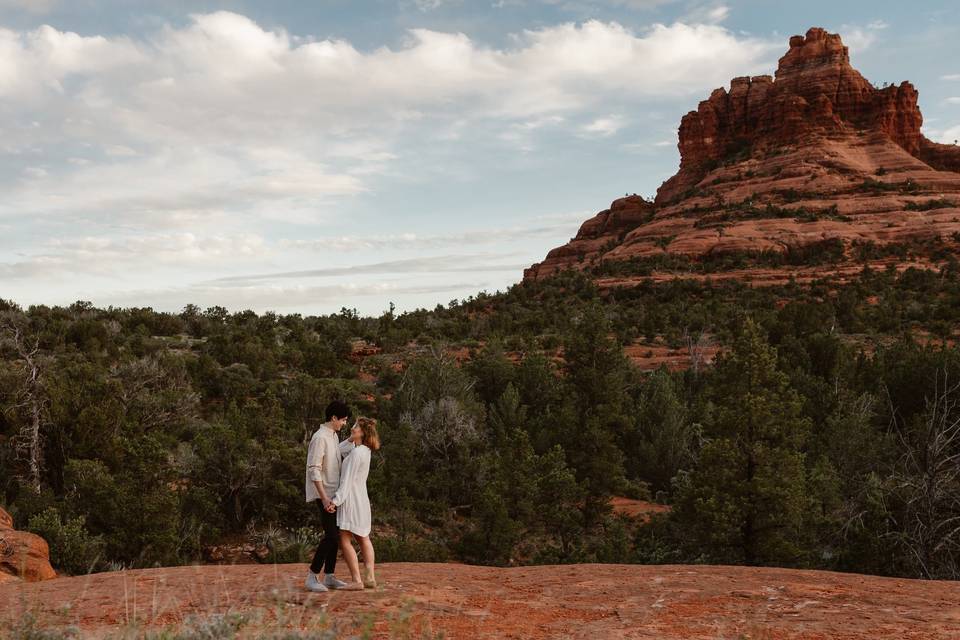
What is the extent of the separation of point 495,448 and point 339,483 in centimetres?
1527

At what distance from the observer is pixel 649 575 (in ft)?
26.7

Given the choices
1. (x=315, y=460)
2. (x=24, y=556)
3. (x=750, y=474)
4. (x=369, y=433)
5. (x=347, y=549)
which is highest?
(x=369, y=433)

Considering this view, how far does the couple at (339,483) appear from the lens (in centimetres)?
632

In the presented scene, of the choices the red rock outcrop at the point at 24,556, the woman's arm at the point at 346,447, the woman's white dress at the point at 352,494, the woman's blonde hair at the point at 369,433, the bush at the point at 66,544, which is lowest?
the bush at the point at 66,544

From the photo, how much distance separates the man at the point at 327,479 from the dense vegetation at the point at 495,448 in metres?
2.04

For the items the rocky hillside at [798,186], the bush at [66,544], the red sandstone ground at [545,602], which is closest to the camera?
the red sandstone ground at [545,602]

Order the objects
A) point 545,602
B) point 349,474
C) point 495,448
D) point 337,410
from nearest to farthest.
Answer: point 337,410 → point 349,474 → point 545,602 → point 495,448

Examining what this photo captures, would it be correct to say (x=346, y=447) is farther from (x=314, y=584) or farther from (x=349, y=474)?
(x=314, y=584)

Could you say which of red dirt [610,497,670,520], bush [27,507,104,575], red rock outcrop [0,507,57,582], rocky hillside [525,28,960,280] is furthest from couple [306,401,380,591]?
rocky hillside [525,28,960,280]

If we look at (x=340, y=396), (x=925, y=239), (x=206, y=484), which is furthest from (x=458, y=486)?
(x=925, y=239)

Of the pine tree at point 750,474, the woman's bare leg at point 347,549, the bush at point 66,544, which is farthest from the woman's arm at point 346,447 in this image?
the pine tree at point 750,474

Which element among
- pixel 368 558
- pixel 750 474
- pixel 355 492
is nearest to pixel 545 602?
pixel 368 558

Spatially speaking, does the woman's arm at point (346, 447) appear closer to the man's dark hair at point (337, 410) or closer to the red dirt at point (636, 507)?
the man's dark hair at point (337, 410)

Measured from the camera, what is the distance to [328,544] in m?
6.54
